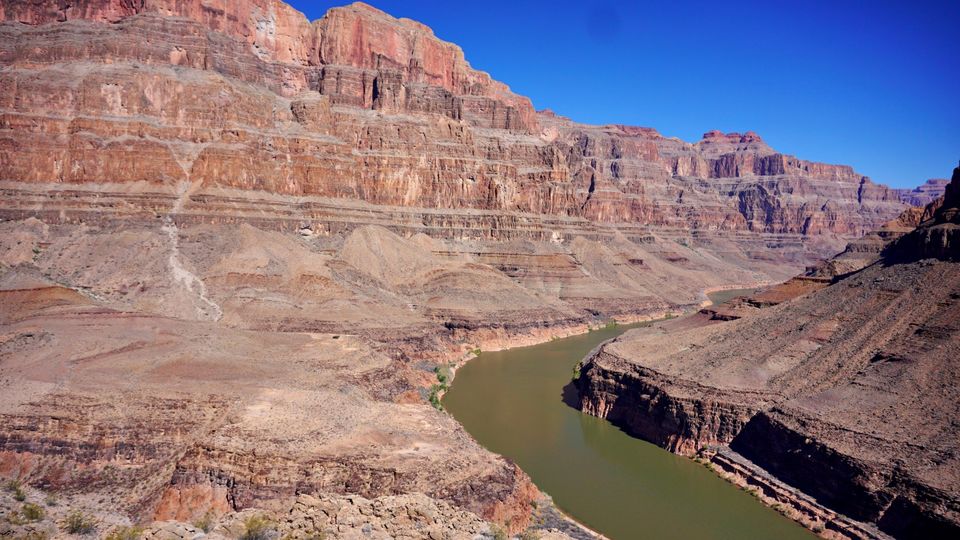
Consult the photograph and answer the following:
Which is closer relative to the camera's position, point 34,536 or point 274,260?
point 34,536

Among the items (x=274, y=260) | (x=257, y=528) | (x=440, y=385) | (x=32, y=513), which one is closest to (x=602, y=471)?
(x=440, y=385)

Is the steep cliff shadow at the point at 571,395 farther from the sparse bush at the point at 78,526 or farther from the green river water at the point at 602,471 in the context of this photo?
the sparse bush at the point at 78,526

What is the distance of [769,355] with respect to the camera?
38.2 metres

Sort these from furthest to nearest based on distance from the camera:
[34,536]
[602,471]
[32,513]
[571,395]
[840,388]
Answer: [571,395] → [602,471] → [840,388] → [32,513] → [34,536]

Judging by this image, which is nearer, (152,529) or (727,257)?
(152,529)

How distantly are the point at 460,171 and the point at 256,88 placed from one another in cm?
2994

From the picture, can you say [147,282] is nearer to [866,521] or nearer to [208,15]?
[208,15]

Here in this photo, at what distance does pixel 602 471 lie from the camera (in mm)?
34469

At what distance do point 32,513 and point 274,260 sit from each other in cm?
4620

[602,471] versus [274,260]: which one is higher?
[274,260]

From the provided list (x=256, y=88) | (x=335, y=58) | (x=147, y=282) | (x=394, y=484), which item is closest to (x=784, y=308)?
(x=394, y=484)

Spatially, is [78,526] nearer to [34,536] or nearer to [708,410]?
[34,536]

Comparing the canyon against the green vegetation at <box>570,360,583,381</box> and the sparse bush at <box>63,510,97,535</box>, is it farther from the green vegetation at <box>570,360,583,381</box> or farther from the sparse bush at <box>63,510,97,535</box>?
the green vegetation at <box>570,360,583,381</box>

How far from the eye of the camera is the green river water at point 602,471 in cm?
2825
